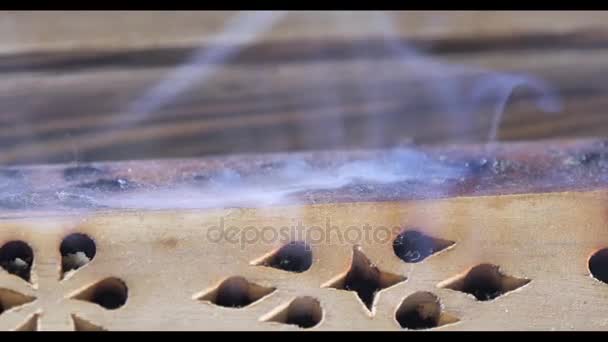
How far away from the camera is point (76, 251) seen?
0.78 metres

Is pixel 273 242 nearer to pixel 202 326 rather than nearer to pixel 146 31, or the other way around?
pixel 202 326

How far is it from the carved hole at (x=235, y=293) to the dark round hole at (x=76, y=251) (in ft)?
0.40

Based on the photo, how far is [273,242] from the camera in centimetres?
76

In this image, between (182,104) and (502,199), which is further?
(502,199)

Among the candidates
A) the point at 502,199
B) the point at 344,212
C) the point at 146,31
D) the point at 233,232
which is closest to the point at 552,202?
the point at 502,199

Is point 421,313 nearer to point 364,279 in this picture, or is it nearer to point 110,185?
point 364,279

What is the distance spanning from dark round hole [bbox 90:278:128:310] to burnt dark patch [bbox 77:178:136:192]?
0.57 ft

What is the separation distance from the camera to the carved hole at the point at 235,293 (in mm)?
774

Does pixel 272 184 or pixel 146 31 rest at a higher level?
pixel 146 31

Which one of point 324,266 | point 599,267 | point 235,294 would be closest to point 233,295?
point 235,294

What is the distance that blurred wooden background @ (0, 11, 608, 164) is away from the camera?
573 millimetres

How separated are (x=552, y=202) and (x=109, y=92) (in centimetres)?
42

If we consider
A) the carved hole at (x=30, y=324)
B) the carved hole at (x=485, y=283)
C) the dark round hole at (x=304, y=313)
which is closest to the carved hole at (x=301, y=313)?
the dark round hole at (x=304, y=313)
